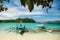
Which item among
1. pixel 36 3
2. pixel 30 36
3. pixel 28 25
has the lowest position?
pixel 30 36

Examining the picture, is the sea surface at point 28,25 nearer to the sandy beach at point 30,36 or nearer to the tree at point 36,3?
the sandy beach at point 30,36

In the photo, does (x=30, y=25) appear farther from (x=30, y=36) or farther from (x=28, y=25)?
(x=30, y=36)

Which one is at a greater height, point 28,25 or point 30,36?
point 28,25

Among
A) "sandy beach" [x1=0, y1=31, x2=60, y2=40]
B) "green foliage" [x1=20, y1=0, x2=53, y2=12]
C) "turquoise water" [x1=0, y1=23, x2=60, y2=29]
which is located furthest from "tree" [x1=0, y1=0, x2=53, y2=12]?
"sandy beach" [x1=0, y1=31, x2=60, y2=40]

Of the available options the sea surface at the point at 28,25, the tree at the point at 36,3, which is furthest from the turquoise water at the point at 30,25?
the tree at the point at 36,3

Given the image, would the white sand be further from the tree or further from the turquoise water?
the tree

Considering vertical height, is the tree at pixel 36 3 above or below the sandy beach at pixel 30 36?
above

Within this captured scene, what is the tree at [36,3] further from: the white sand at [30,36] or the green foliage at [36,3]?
the white sand at [30,36]

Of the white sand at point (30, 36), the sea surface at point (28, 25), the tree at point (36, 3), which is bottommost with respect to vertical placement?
the white sand at point (30, 36)

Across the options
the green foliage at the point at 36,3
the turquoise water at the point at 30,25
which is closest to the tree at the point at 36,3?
the green foliage at the point at 36,3

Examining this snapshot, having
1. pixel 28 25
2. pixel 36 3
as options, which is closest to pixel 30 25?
Answer: pixel 28 25

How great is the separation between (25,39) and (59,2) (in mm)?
617

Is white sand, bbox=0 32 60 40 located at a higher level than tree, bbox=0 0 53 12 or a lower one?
lower

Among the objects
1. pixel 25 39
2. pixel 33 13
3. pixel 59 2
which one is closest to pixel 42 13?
pixel 33 13
